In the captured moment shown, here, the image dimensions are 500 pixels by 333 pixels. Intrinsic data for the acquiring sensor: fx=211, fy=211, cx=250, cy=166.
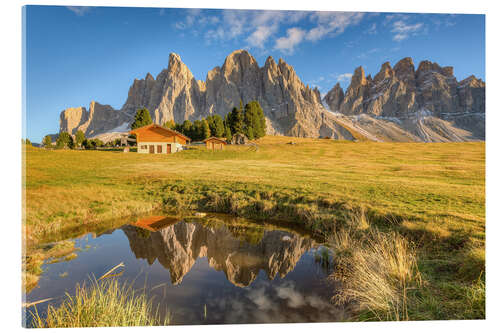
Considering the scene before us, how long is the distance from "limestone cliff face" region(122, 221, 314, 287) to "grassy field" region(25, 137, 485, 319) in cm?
130

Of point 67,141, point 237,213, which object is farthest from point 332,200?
point 67,141

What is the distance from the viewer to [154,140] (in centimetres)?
1811

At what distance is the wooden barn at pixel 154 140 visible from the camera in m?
17.7

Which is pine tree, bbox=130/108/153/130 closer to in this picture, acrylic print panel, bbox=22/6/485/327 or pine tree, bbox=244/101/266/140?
pine tree, bbox=244/101/266/140

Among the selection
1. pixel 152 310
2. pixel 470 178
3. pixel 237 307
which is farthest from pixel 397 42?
pixel 152 310

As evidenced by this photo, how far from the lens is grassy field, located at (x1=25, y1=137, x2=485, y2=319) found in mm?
3802

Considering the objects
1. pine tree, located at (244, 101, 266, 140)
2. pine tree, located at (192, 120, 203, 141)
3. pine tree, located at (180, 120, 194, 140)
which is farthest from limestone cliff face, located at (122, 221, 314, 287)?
pine tree, located at (180, 120, 194, 140)

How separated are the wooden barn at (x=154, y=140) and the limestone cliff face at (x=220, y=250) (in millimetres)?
12318

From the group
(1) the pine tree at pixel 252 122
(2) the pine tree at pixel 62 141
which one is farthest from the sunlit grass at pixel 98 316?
(1) the pine tree at pixel 252 122

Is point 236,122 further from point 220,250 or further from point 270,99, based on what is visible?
point 270,99

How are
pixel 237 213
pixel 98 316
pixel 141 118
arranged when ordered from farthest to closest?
pixel 141 118 < pixel 237 213 < pixel 98 316

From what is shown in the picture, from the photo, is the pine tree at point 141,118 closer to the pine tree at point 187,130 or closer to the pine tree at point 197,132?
the pine tree at point 197,132

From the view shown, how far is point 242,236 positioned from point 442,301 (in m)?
4.61

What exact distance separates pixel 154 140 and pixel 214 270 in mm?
15902
